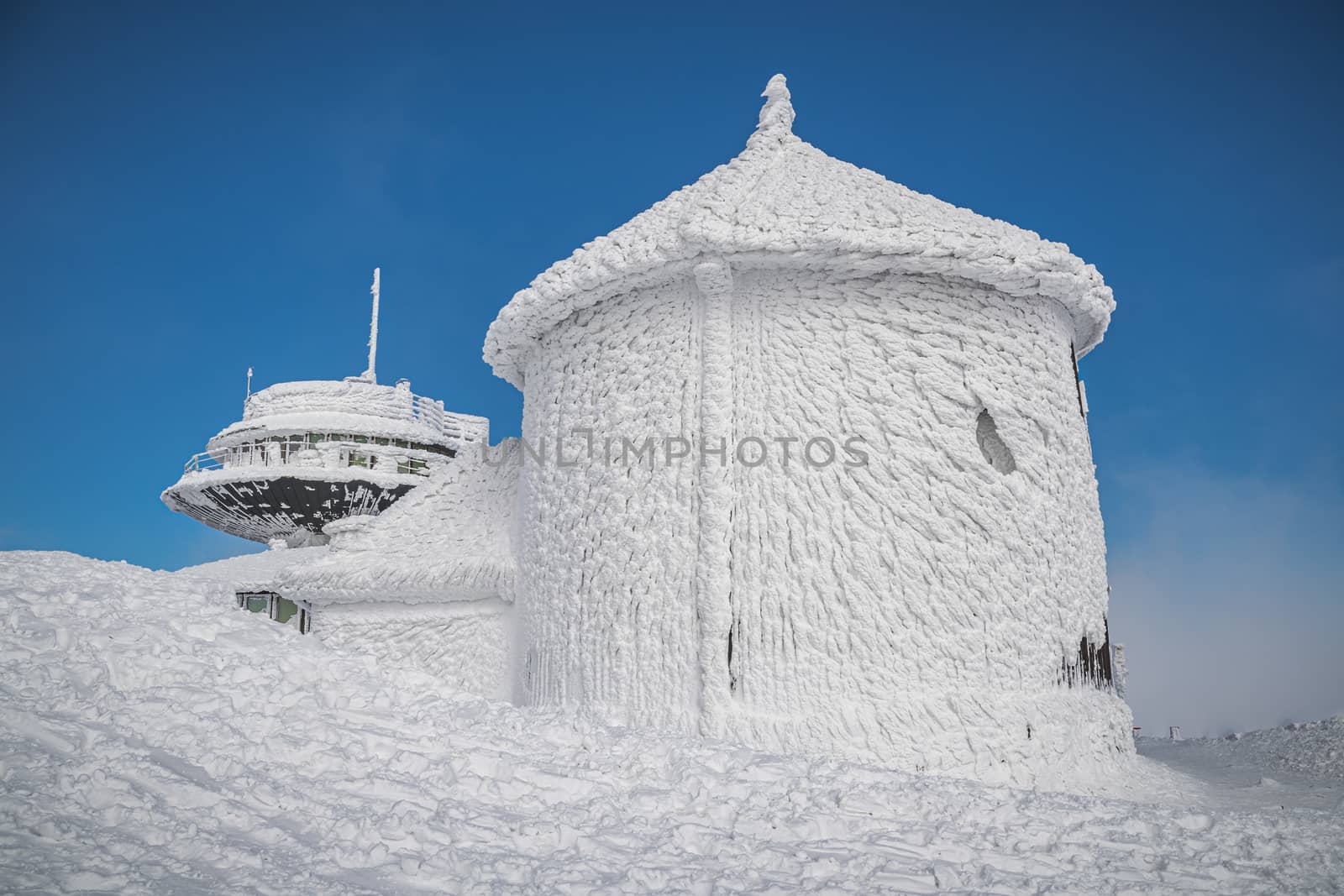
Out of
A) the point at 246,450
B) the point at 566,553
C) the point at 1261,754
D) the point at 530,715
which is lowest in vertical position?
the point at 1261,754

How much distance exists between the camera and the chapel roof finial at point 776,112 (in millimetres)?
5691

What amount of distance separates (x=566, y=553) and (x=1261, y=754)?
586 cm

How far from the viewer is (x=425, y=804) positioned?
2.92 metres

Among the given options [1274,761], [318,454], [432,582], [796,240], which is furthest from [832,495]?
[318,454]

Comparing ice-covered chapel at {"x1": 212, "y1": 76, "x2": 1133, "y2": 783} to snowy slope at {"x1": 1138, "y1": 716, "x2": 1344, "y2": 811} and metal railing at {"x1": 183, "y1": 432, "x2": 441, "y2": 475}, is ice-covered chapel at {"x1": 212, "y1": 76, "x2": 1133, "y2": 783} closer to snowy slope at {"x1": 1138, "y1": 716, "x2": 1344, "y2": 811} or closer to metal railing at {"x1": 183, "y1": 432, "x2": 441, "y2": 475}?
snowy slope at {"x1": 1138, "y1": 716, "x2": 1344, "y2": 811}

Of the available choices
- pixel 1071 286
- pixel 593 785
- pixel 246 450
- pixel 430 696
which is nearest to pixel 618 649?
pixel 430 696

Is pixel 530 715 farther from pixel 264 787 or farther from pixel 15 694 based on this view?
pixel 15 694

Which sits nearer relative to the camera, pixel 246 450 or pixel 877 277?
pixel 877 277

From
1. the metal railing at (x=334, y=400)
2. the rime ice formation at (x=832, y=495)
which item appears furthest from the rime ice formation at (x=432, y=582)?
the metal railing at (x=334, y=400)

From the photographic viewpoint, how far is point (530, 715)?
394cm

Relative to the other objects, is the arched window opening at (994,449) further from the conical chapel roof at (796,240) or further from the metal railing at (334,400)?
the metal railing at (334,400)

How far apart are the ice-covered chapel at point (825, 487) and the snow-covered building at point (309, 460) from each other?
29.9ft

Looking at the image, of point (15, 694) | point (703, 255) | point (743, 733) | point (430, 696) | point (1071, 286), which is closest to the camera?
point (15, 694)

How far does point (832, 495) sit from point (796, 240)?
1.33m
